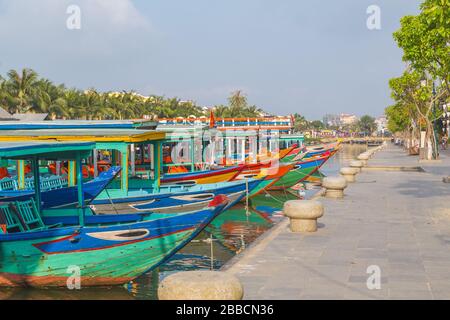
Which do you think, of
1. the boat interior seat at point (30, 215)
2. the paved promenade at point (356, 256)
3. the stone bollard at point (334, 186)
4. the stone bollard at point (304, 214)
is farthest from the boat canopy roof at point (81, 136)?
the stone bollard at point (334, 186)

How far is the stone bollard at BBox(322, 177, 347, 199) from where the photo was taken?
18.7 meters

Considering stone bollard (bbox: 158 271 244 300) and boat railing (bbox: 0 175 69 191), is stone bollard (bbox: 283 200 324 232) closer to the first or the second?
stone bollard (bbox: 158 271 244 300)

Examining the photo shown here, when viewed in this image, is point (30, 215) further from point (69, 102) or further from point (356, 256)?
point (69, 102)

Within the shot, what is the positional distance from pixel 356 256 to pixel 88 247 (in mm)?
4702

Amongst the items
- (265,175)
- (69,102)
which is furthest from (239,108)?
(265,175)

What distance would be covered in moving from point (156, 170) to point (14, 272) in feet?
26.7

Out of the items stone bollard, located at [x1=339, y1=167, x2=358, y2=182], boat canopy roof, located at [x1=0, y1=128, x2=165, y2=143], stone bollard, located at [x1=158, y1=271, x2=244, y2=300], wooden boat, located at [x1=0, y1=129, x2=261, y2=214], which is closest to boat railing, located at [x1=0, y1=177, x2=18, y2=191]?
wooden boat, located at [x1=0, y1=129, x2=261, y2=214]

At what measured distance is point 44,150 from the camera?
11461 mm

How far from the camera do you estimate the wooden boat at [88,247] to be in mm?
11016

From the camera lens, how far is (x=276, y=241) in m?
11.7

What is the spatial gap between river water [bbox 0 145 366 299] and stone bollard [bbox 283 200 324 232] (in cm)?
180

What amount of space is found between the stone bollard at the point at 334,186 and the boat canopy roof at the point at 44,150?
832 cm
